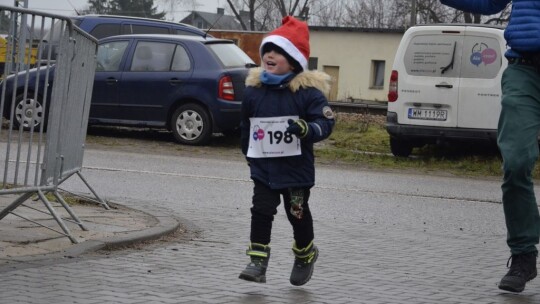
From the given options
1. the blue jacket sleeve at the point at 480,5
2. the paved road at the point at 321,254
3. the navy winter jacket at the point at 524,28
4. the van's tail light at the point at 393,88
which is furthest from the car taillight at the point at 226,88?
the navy winter jacket at the point at 524,28

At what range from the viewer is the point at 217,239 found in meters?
8.43

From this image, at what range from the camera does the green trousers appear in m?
6.61

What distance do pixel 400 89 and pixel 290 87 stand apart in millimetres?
10988

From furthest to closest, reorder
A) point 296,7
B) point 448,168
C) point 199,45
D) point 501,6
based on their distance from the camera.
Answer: point 296,7 → point 199,45 → point 448,168 → point 501,6

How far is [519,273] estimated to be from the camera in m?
6.64

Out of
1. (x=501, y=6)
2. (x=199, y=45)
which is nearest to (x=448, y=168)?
(x=199, y=45)

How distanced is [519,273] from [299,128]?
58.2 inches

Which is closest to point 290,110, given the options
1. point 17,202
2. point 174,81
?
point 17,202

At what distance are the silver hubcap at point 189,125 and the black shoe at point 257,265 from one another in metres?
11.5

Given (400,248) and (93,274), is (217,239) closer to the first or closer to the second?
(400,248)

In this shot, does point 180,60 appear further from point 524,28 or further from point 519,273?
point 519,273

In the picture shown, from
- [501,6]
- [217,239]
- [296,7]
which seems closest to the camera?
[501,6]

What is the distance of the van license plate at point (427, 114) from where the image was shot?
17016mm

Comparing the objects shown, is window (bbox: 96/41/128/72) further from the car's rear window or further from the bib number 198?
the bib number 198
